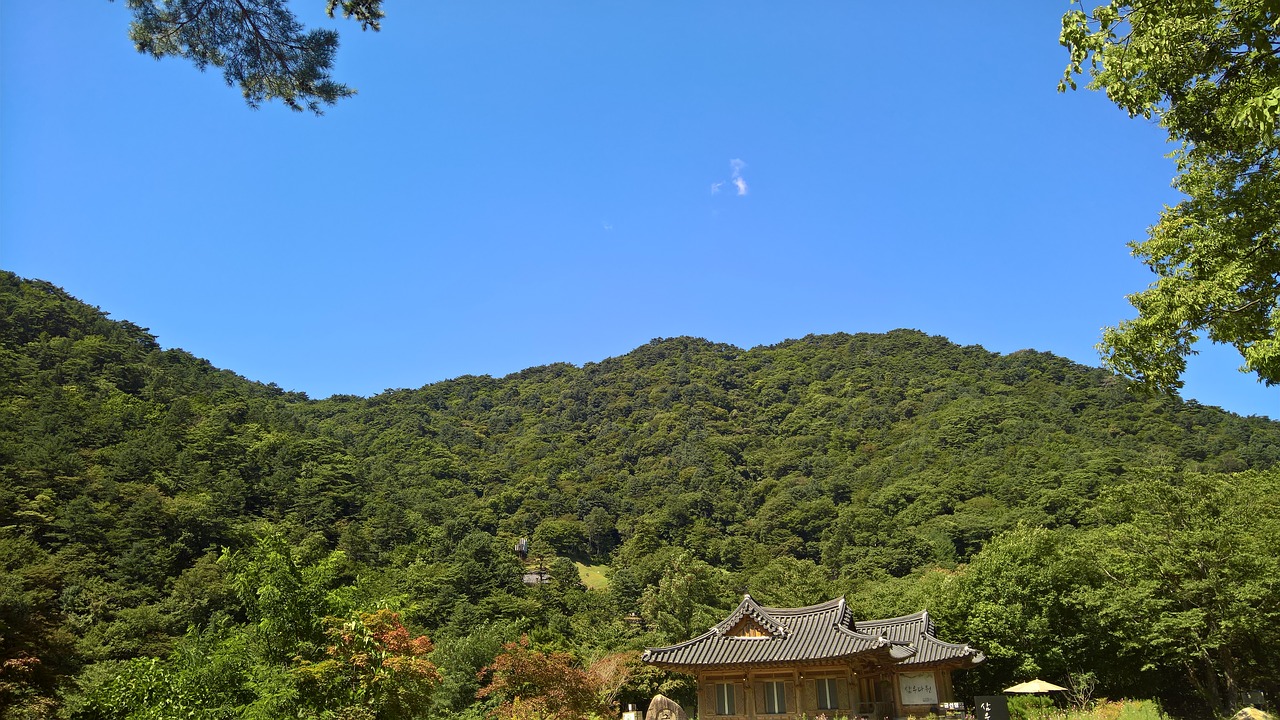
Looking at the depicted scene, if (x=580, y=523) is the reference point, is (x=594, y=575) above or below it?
below

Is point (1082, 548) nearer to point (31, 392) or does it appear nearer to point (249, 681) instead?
point (249, 681)

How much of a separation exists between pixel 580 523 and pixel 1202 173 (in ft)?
274

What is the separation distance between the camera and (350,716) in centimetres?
1470

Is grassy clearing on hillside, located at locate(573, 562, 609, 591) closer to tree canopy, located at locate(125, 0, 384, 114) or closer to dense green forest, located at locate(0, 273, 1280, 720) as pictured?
dense green forest, located at locate(0, 273, 1280, 720)

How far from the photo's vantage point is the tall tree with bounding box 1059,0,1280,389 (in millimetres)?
7969

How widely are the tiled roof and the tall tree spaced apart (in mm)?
16457

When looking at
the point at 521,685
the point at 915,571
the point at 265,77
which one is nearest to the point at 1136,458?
the point at 915,571

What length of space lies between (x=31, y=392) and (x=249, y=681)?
2327 inches

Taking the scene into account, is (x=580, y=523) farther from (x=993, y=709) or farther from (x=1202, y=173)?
(x=1202, y=173)

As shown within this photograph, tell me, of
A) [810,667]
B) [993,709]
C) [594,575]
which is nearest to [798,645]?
[810,667]

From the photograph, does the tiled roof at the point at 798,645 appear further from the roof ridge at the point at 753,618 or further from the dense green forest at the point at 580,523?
the dense green forest at the point at 580,523

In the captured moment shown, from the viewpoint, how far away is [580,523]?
88938 millimetres

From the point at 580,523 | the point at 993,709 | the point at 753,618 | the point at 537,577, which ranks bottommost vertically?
the point at 993,709

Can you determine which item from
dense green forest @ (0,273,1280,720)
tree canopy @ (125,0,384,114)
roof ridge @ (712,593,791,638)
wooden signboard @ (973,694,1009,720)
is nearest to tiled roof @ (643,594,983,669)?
roof ridge @ (712,593,791,638)
